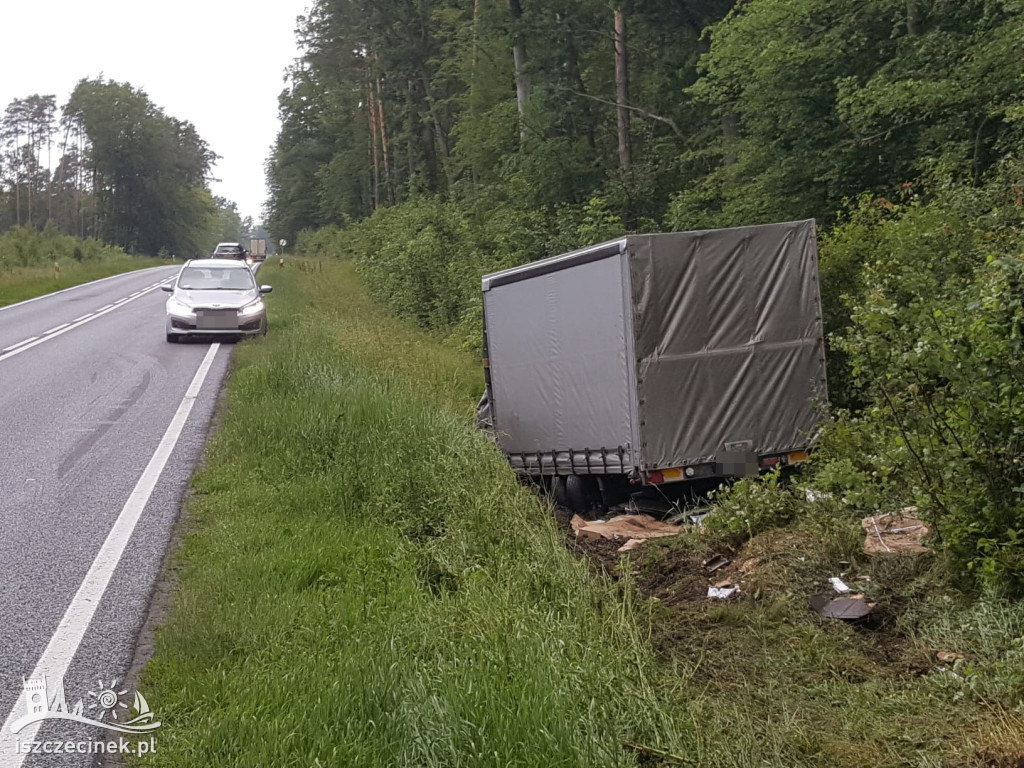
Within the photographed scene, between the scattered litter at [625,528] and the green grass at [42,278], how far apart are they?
1090 inches

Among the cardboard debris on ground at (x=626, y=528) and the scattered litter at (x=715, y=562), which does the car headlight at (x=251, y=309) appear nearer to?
the cardboard debris on ground at (x=626, y=528)

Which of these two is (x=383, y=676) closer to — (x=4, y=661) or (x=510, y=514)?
(x=4, y=661)

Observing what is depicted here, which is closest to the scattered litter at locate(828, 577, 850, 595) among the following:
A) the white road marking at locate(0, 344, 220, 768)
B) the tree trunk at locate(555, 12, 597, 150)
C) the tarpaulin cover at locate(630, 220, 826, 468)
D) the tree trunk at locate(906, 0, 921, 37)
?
the tarpaulin cover at locate(630, 220, 826, 468)

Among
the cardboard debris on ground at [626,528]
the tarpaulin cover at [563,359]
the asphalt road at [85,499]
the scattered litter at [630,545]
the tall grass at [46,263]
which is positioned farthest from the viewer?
the tall grass at [46,263]

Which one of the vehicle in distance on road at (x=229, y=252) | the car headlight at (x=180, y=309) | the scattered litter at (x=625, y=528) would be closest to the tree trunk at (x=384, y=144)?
the vehicle in distance on road at (x=229, y=252)

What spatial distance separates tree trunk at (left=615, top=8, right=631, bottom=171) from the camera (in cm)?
2456

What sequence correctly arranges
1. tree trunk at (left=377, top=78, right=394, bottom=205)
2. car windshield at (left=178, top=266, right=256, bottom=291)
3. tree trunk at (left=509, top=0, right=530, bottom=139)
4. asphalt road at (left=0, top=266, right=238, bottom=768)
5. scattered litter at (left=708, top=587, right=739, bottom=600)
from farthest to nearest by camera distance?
tree trunk at (left=377, top=78, right=394, bottom=205), tree trunk at (left=509, top=0, right=530, bottom=139), car windshield at (left=178, top=266, right=256, bottom=291), scattered litter at (left=708, top=587, right=739, bottom=600), asphalt road at (left=0, top=266, right=238, bottom=768)

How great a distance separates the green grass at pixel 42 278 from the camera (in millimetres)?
36031

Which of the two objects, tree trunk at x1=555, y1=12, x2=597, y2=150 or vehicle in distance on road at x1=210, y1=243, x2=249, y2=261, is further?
vehicle in distance on road at x1=210, y1=243, x2=249, y2=261

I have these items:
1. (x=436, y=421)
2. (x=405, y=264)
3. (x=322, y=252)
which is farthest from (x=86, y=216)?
(x=436, y=421)

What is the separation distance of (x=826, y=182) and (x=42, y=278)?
1421 inches

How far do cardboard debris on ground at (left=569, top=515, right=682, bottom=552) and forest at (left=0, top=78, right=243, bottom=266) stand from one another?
90403 mm

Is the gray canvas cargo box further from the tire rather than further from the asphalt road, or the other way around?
the asphalt road

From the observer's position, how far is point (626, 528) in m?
10.1
